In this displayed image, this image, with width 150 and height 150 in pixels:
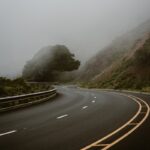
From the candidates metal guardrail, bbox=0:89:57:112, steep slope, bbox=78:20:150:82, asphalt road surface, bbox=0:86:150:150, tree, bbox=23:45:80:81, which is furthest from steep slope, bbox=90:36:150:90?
tree, bbox=23:45:80:81

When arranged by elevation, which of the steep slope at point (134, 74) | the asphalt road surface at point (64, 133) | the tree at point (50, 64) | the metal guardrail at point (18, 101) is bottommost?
the asphalt road surface at point (64, 133)

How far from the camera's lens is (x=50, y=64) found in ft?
382

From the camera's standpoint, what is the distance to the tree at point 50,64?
115m

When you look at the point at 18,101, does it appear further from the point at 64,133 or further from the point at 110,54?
the point at 110,54

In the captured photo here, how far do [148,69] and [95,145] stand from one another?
171ft

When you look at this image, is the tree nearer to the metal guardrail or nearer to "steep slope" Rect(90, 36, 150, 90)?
"steep slope" Rect(90, 36, 150, 90)

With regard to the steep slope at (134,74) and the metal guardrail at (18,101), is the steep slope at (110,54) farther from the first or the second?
the metal guardrail at (18,101)

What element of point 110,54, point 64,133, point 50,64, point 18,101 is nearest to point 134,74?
point 18,101

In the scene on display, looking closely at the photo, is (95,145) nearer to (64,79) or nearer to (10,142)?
(10,142)

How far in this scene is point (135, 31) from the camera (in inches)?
4747

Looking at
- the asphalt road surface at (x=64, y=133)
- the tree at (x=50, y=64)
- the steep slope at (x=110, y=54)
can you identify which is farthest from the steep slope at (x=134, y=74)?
the tree at (x=50, y=64)

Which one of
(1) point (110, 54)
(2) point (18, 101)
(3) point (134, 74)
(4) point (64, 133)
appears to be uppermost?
(1) point (110, 54)

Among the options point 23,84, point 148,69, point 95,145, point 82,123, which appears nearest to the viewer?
point 95,145

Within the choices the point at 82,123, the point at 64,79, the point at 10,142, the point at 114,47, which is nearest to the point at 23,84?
the point at 82,123
